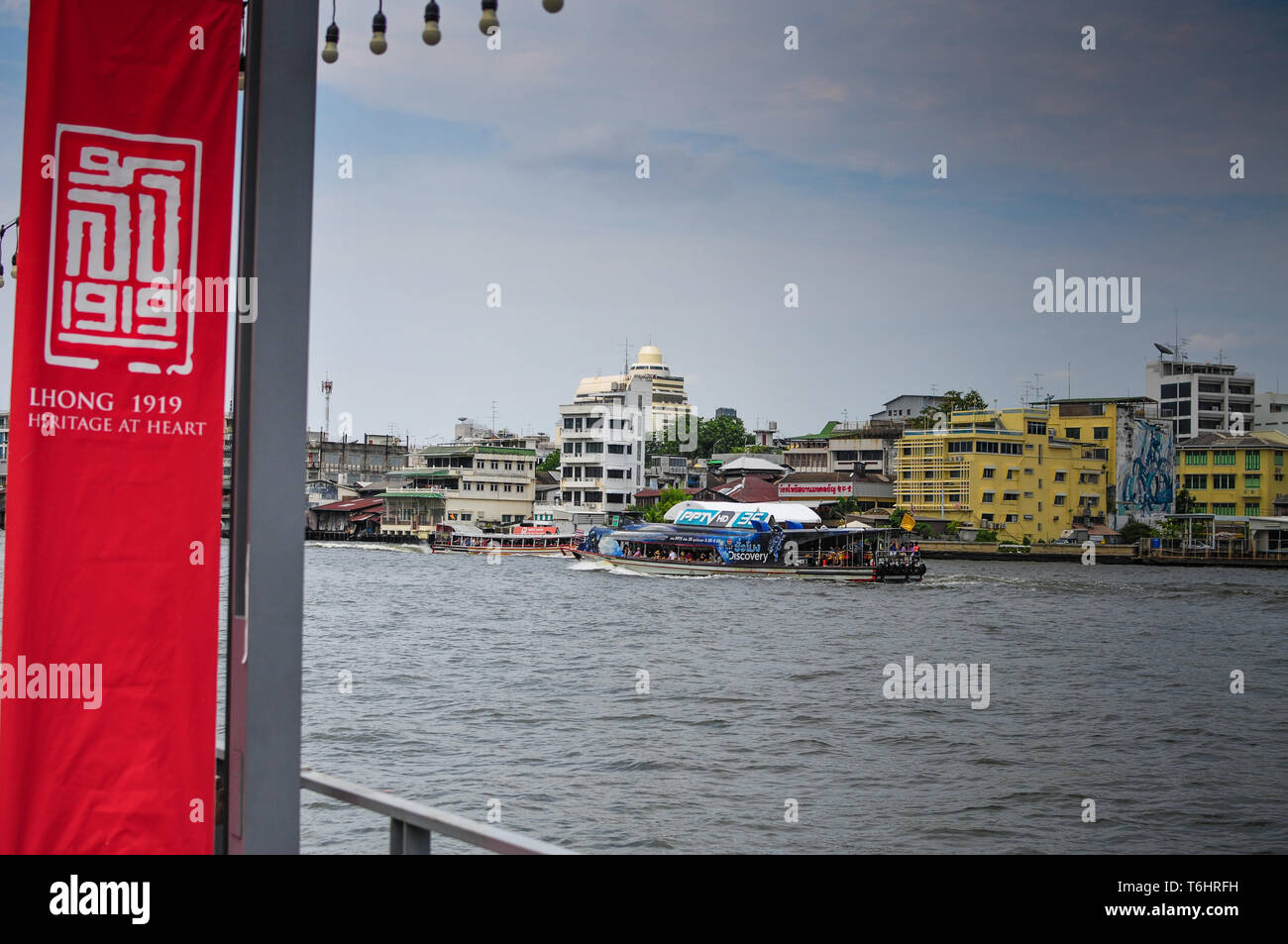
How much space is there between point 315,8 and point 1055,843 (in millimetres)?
10943

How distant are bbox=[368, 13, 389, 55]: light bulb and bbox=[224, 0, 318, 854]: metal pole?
0.60 feet

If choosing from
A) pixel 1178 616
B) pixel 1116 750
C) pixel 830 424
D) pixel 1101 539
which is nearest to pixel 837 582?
pixel 1178 616

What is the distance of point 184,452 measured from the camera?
3.55 m

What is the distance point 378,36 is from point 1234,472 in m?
75.2

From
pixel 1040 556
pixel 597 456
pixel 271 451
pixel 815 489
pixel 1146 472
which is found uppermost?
pixel 597 456

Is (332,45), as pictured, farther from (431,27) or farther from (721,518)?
(721,518)

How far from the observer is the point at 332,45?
4.02 m

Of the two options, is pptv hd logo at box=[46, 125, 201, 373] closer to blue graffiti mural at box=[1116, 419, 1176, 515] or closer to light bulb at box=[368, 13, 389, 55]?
light bulb at box=[368, 13, 389, 55]

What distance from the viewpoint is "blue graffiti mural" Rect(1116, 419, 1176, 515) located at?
228 ft

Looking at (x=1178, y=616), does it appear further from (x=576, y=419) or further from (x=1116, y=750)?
(x=576, y=419)

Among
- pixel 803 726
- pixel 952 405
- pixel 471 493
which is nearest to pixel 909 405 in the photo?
pixel 952 405

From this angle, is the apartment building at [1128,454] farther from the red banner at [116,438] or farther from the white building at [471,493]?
the red banner at [116,438]

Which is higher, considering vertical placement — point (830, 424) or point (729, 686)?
point (830, 424)

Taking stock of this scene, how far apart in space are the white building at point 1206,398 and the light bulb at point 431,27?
86080 millimetres
